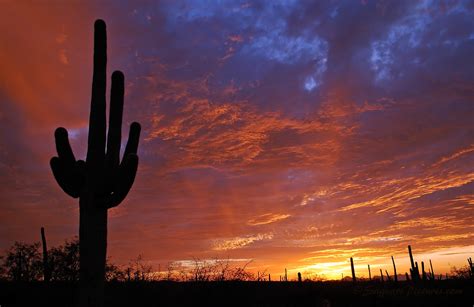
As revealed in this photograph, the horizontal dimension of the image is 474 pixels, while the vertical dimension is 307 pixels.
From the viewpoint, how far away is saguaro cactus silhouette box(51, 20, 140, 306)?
7.33 meters

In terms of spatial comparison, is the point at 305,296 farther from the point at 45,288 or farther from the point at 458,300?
the point at 45,288

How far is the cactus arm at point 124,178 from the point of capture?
7586 mm

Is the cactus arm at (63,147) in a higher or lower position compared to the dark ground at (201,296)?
higher

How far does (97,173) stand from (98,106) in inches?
57.9

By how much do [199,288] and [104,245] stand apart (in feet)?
22.0

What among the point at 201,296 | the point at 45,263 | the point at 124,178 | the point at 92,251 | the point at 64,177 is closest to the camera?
the point at 92,251

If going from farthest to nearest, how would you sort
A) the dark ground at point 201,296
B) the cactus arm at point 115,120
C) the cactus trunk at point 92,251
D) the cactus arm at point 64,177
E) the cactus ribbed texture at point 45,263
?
the cactus ribbed texture at point 45,263 → the dark ground at point 201,296 → the cactus arm at point 115,120 → the cactus arm at point 64,177 → the cactus trunk at point 92,251

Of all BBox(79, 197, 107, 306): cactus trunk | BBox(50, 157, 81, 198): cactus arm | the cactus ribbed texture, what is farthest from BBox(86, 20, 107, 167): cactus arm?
the cactus ribbed texture

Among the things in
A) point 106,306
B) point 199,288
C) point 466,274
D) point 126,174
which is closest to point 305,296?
point 199,288

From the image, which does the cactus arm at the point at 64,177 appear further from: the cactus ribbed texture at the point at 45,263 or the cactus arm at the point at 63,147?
the cactus ribbed texture at the point at 45,263

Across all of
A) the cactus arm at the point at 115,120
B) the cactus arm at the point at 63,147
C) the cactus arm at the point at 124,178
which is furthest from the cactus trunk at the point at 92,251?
the cactus arm at the point at 115,120

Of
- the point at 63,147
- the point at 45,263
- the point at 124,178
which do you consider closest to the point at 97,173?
the point at 124,178

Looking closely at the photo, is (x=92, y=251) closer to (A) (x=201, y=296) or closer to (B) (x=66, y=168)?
(B) (x=66, y=168)

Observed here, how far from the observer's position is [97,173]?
7.82 m
